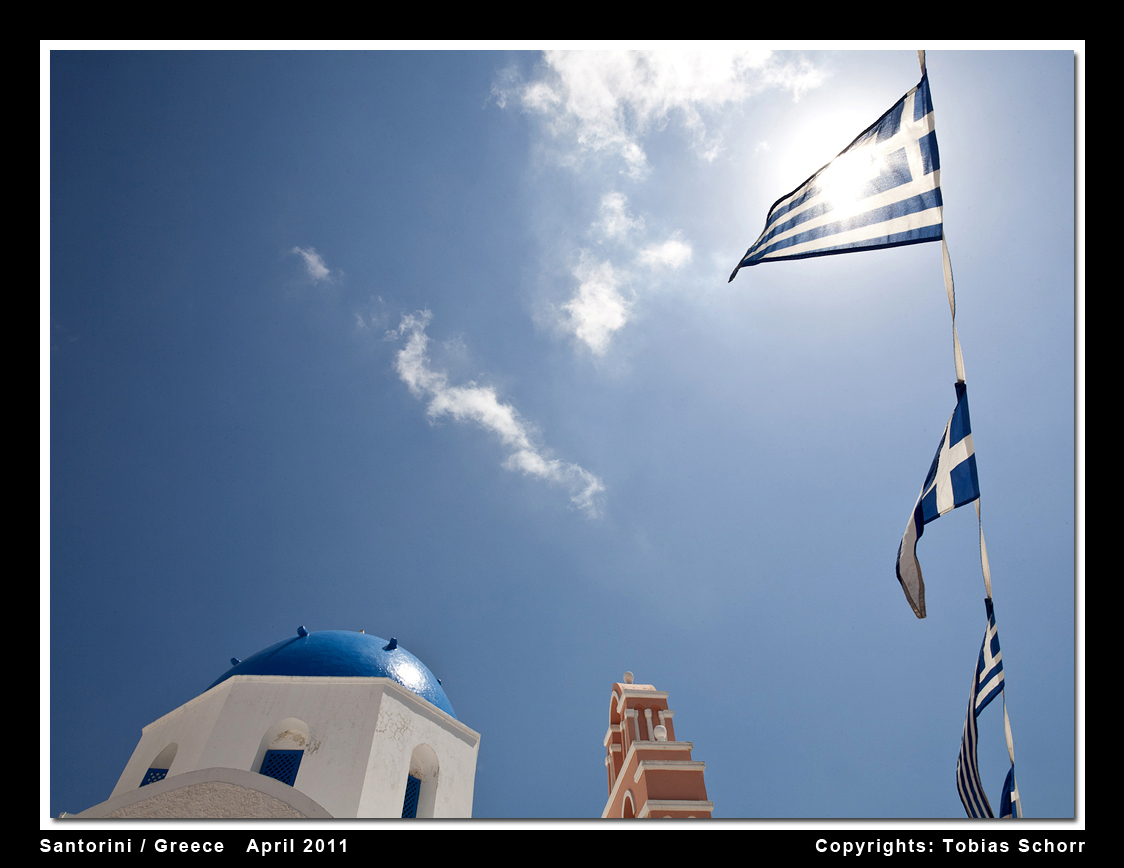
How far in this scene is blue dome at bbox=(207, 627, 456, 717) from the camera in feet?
37.4

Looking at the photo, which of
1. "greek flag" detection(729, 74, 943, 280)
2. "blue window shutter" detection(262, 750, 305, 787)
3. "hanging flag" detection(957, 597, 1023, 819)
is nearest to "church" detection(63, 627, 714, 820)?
"blue window shutter" detection(262, 750, 305, 787)

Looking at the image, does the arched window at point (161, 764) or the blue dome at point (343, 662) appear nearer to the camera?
the arched window at point (161, 764)

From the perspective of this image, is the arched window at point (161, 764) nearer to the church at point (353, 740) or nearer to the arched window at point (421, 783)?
the church at point (353, 740)

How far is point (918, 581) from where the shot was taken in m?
5.43

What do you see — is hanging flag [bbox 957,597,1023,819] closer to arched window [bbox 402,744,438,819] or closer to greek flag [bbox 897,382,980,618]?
greek flag [bbox 897,382,980,618]

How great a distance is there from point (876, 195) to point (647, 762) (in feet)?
33.5

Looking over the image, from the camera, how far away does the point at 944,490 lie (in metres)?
5.59

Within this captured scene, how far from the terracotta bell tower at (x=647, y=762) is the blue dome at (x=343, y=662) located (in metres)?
3.87

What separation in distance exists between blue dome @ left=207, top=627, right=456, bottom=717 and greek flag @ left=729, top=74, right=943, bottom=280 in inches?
408

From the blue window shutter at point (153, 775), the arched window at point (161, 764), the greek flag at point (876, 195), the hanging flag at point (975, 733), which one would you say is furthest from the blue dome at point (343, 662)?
the greek flag at point (876, 195)

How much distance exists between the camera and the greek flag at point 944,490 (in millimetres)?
5430

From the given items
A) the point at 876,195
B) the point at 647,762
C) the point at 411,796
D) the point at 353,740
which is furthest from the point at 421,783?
the point at 876,195
